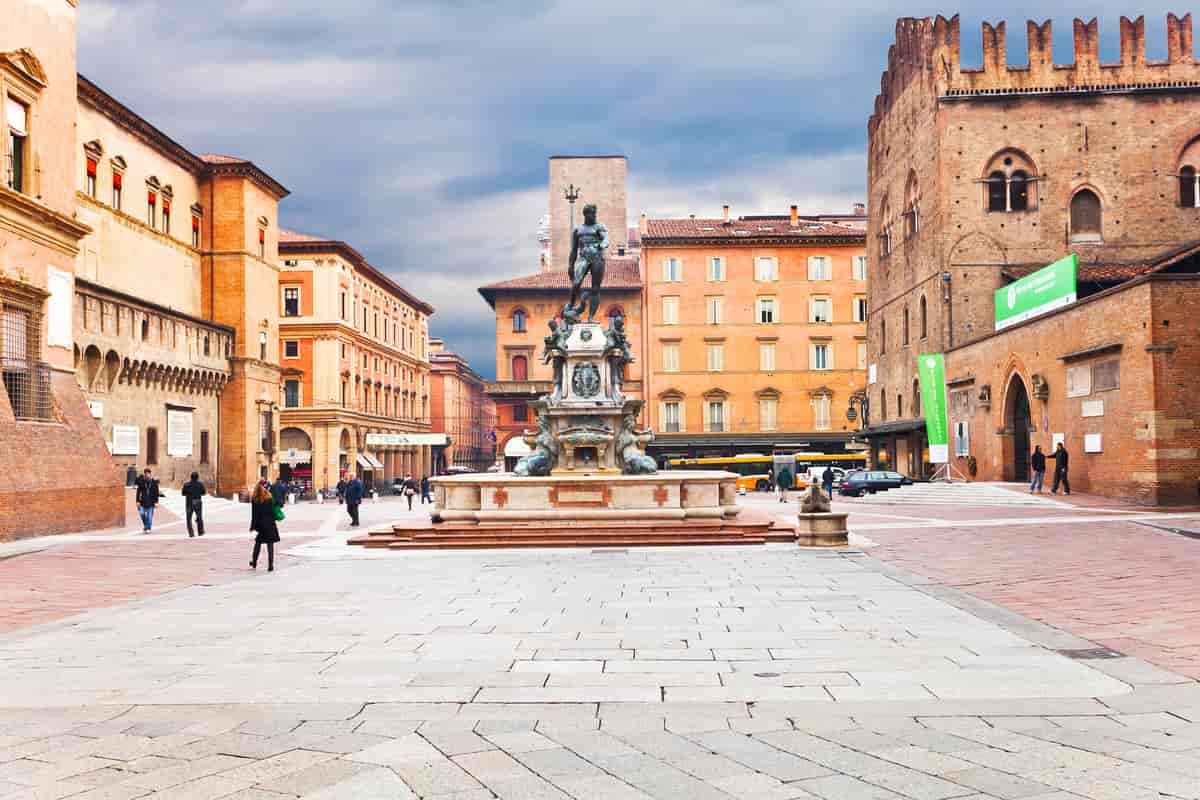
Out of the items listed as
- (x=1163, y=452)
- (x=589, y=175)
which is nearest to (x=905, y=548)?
(x=1163, y=452)

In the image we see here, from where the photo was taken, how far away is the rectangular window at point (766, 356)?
66562 millimetres

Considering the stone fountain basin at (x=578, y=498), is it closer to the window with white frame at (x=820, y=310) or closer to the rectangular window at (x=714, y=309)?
the rectangular window at (x=714, y=309)

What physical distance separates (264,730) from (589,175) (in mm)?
76507

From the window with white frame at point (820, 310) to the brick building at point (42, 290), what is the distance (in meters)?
47.9

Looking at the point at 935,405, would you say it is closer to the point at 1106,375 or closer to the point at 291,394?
the point at 1106,375

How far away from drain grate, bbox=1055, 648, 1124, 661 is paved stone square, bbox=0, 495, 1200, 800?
0.09m

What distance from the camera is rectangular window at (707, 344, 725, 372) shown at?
219ft

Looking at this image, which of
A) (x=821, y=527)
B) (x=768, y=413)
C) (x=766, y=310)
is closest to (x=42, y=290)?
(x=821, y=527)

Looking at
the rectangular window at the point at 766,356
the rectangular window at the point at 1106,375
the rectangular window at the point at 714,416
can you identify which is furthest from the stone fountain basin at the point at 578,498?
the rectangular window at the point at 766,356

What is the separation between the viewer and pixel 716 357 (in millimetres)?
66750

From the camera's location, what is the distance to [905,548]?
60.1 feet

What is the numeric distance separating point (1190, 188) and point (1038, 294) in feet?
44.3

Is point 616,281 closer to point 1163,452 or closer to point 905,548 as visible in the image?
point 1163,452

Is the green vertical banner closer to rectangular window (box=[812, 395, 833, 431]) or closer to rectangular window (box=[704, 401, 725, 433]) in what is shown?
rectangular window (box=[812, 395, 833, 431])
